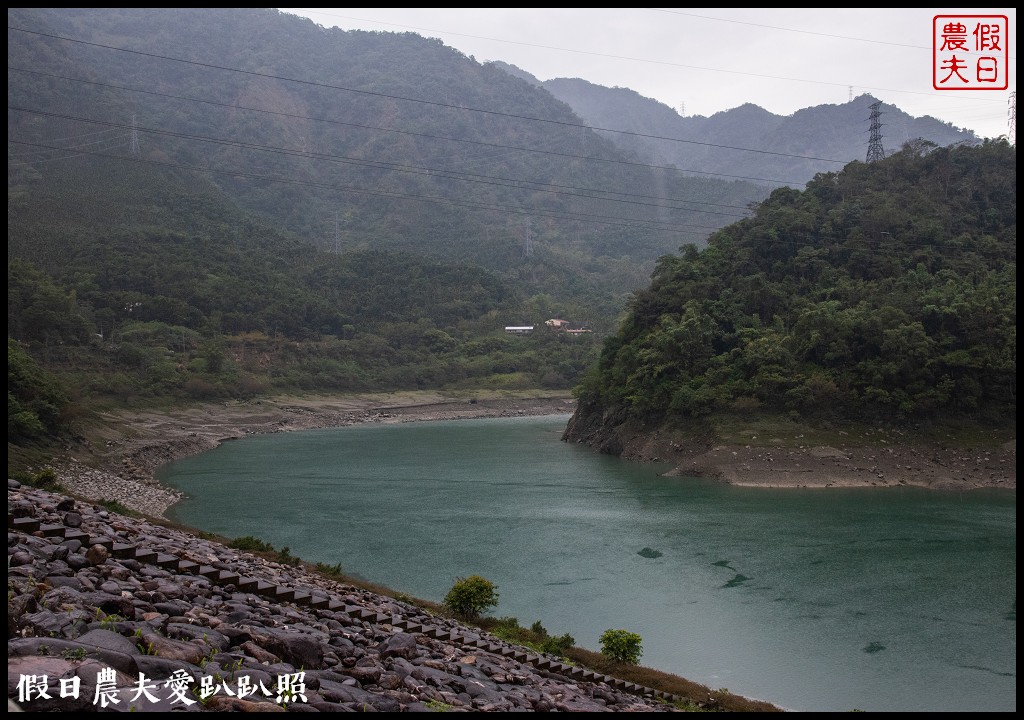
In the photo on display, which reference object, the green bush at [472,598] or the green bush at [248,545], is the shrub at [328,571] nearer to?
the green bush at [248,545]

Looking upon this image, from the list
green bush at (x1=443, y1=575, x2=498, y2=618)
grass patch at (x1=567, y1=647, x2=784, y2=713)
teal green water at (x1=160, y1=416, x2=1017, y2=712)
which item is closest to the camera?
grass patch at (x1=567, y1=647, x2=784, y2=713)

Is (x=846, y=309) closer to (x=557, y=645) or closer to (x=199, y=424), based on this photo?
(x=557, y=645)

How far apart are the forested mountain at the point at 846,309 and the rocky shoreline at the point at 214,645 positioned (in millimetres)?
28367

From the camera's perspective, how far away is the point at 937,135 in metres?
181

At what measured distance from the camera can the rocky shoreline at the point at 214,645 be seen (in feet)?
18.7

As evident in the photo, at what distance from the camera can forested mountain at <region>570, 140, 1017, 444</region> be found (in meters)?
35.3

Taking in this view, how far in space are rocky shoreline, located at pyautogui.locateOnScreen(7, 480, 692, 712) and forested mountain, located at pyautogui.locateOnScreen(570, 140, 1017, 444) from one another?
28.4 meters

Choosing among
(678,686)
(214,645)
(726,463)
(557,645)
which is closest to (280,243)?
(726,463)

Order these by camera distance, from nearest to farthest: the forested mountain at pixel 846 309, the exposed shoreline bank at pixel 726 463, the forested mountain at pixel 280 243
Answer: the exposed shoreline bank at pixel 726 463 < the forested mountain at pixel 846 309 < the forested mountain at pixel 280 243

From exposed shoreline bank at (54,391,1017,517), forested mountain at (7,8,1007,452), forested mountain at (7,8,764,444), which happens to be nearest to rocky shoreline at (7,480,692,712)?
exposed shoreline bank at (54,391,1017,517)

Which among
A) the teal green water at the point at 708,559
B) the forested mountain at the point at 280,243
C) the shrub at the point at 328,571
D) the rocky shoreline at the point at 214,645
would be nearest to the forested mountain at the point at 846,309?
the teal green water at the point at 708,559

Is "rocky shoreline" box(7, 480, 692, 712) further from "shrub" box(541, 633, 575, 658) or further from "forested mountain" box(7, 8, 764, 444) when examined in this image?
"forested mountain" box(7, 8, 764, 444)

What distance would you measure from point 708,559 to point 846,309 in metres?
23.0

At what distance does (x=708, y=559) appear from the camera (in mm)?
20984
